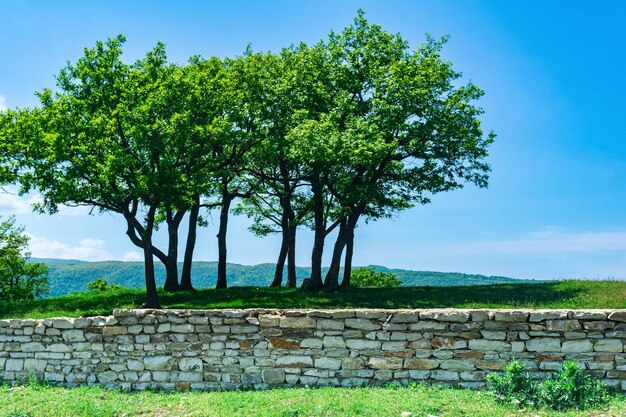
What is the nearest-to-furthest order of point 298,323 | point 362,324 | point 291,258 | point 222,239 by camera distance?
point 362,324, point 298,323, point 222,239, point 291,258

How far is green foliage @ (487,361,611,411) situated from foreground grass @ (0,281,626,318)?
1040 centimetres

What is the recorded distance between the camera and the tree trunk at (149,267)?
904 inches

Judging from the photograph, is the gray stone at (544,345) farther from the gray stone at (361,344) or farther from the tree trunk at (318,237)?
the tree trunk at (318,237)

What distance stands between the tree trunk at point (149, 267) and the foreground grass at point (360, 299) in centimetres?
90

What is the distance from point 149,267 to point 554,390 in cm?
1739

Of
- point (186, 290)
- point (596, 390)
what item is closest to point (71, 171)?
point (186, 290)

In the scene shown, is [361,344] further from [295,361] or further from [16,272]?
[16,272]

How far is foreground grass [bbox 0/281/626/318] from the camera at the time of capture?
22125mm

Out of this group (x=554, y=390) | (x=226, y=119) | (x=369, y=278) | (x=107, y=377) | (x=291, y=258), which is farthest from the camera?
(x=369, y=278)

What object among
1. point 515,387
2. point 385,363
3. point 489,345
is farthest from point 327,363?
point 515,387

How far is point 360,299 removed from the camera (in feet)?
78.9

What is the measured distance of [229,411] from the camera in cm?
1038

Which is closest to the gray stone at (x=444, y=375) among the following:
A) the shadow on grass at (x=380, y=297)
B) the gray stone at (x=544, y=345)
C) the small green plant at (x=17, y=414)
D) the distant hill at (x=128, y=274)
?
the gray stone at (x=544, y=345)

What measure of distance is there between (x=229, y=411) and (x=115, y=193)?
14087 millimetres
